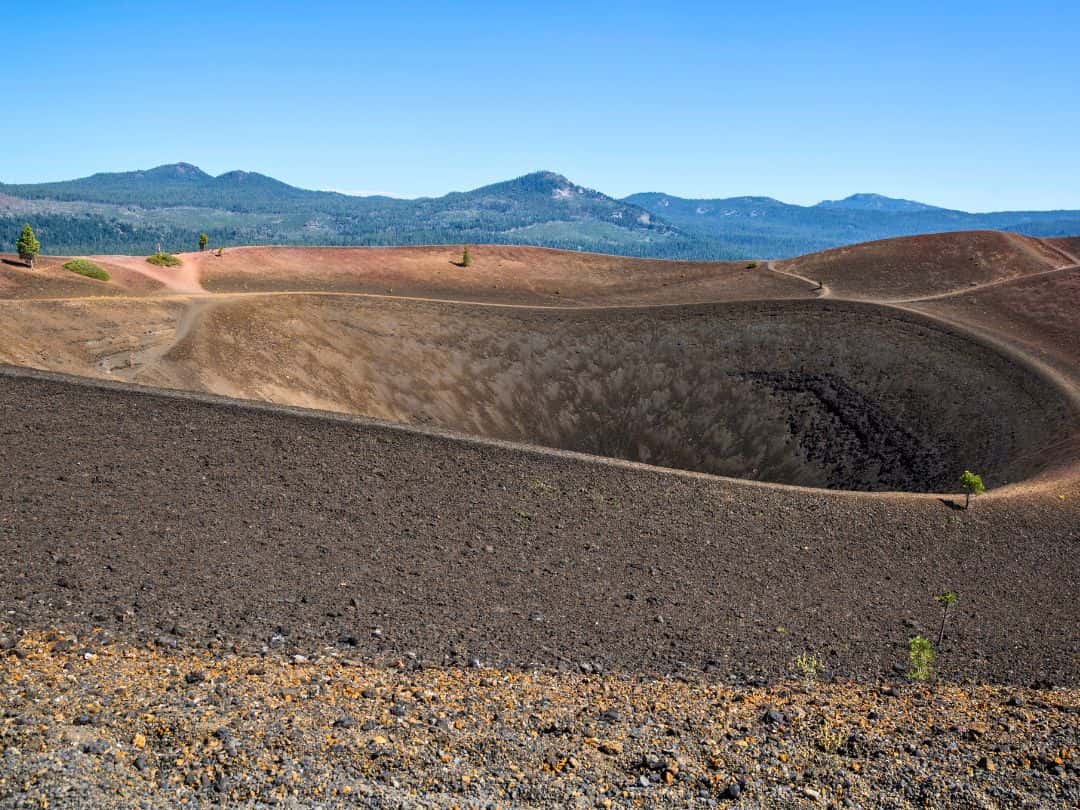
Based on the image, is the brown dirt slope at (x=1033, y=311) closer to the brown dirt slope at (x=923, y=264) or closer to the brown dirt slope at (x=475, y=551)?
the brown dirt slope at (x=923, y=264)

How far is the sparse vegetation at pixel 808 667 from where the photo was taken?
14.3m

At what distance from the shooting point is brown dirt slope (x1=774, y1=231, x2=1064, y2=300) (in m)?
60.7

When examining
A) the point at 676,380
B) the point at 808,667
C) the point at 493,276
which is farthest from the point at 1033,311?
the point at 808,667

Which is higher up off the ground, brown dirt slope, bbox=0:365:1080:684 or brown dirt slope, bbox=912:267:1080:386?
brown dirt slope, bbox=912:267:1080:386

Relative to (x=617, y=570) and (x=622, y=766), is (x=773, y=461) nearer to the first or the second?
(x=617, y=570)

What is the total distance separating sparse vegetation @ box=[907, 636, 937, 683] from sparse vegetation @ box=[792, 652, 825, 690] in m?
1.53

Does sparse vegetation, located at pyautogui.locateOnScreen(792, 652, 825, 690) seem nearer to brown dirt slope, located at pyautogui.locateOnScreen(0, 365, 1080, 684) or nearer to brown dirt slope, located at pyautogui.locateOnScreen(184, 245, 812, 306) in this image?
brown dirt slope, located at pyautogui.locateOnScreen(0, 365, 1080, 684)

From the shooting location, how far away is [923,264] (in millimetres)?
65562

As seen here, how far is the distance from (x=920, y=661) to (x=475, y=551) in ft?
29.1

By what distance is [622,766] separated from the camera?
1047 cm

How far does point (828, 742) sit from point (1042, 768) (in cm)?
255

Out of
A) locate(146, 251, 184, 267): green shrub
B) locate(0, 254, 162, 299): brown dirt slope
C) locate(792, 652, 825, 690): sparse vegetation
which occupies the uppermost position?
locate(146, 251, 184, 267): green shrub

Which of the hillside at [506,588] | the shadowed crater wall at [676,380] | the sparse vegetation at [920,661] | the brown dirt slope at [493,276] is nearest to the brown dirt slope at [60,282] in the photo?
the hillside at [506,588]

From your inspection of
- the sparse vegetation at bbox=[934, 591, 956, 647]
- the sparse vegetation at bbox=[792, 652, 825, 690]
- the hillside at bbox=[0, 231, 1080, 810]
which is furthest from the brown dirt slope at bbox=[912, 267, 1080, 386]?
the sparse vegetation at bbox=[792, 652, 825, 690]
